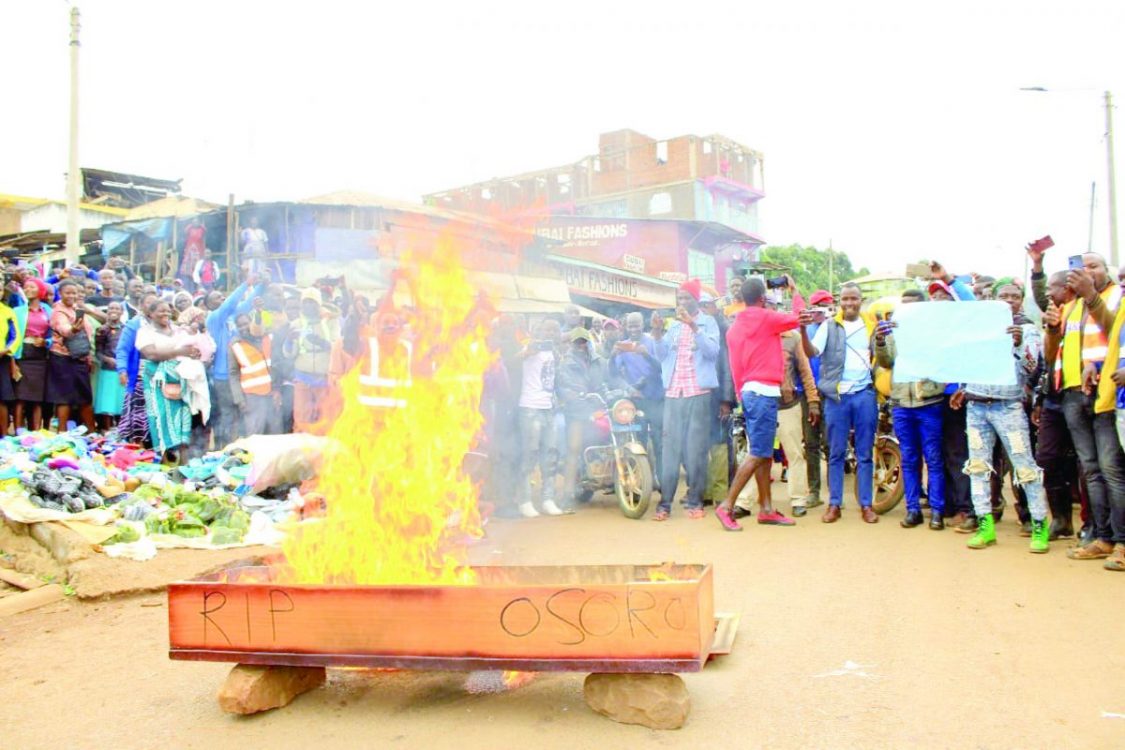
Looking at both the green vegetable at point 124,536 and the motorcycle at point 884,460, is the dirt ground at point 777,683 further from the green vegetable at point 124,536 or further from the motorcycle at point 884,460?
the motorcycle at point 884,460

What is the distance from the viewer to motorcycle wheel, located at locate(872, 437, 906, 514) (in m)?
8.43

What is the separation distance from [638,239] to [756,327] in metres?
28.5

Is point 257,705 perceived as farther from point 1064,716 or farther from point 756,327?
point 756,327

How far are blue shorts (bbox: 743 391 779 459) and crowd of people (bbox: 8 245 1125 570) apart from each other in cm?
2

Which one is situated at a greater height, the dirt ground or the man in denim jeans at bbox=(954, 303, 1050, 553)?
the man in denim jeans at bbox=(954, 303, 1050, 553)

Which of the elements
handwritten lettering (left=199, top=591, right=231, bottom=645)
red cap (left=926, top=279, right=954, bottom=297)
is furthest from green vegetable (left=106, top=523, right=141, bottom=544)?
red cap (left=926, top=279, right=954, bottom=297)

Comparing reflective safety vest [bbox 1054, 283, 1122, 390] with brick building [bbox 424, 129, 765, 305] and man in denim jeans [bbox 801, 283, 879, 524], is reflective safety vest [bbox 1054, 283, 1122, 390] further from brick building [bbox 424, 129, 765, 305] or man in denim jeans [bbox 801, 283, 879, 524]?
brick building [bbox 424, 129, 765, 305]

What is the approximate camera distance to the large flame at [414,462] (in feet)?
15.2

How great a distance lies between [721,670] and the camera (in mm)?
4289

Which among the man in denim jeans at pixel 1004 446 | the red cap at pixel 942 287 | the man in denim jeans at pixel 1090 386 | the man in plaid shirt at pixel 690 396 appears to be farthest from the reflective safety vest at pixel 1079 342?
the man in plaid shirt at pixel 690 396

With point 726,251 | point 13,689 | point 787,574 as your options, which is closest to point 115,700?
point 13,689

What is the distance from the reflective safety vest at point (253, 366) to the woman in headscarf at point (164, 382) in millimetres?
451

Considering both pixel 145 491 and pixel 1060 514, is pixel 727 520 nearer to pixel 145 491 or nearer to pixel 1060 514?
pixel 1060 514

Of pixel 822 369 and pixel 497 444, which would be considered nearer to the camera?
pixel 822 369
